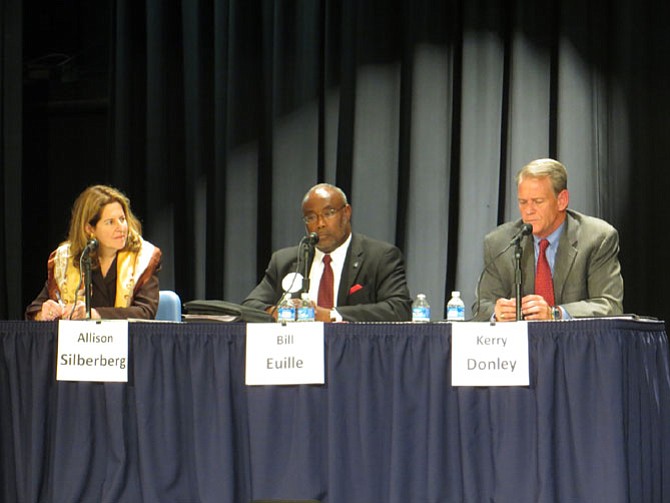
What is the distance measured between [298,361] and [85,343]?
664mm

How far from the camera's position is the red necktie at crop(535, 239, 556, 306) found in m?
4.13

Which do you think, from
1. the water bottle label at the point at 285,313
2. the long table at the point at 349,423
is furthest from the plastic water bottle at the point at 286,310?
the long table at the point at 349,423

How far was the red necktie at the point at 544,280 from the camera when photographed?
13.5 feet

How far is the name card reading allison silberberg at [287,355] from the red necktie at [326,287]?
1.67 metres

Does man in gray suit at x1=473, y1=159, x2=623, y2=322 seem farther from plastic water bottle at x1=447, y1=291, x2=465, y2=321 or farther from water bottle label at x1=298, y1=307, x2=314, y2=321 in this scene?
water bottle label at x1=298, y1=307, x2=314, y2=321

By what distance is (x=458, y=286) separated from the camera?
5473 mm

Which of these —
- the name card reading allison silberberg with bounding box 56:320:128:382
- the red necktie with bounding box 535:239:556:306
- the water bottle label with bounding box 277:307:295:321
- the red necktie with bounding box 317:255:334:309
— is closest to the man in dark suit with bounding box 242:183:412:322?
the red necktie with bounding box 317:255:334:309

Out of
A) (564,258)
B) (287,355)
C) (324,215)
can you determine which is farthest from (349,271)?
(287,355)

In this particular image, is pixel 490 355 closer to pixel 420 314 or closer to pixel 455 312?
pixel 420 314

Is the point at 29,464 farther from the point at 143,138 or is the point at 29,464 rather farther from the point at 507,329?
the point at 143,138

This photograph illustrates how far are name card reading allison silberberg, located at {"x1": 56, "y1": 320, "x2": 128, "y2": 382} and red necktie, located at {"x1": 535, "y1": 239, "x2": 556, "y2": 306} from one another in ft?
5.66

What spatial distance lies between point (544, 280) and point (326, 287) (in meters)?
1.04

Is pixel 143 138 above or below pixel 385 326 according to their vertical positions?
above

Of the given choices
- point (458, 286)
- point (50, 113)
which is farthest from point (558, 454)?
point (50, 113)
